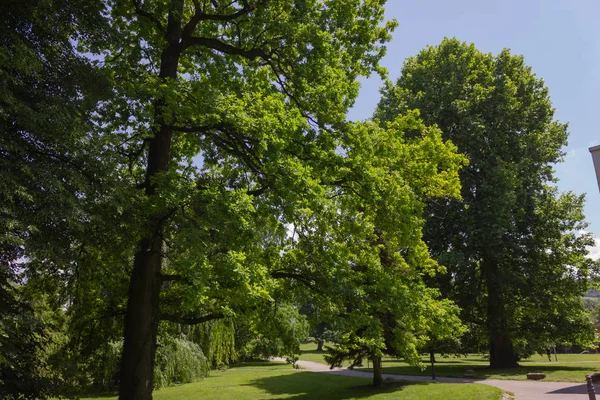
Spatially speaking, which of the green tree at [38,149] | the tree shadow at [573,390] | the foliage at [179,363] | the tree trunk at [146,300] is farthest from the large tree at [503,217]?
the green tree at [38,149]

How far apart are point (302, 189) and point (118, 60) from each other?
6.07 meters

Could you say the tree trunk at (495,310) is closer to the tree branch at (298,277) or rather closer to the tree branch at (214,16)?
the tree branch at (298,277)

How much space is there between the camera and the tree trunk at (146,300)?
8.67m

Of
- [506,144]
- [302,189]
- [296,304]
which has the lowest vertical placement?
[296,304]

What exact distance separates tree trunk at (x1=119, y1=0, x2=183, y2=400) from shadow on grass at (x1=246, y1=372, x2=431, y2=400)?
32.7 feet

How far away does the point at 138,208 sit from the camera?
8.05 meters

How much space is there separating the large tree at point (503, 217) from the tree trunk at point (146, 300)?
1484cm

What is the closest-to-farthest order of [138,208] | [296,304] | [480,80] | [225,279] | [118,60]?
[225,279] → [138,208] → [118,60] → [296,304] → [480,80]

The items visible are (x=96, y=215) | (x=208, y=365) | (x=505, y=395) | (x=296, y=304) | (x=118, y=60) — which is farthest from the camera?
(x=208, y=365)

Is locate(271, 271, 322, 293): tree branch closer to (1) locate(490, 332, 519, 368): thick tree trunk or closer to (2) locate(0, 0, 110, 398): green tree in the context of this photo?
(2) locate(0, 0, 110, 398): green tree

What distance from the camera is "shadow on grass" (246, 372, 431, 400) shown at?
17.6 meters

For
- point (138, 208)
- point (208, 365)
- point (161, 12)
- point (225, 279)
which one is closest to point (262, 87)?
point (161, 12)

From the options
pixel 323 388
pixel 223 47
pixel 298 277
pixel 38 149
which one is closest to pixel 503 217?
pixel 323 388

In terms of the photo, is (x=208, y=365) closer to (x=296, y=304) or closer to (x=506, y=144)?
(x=296, y=304)
